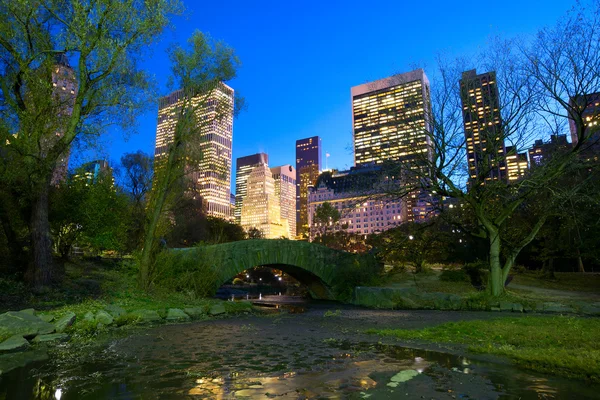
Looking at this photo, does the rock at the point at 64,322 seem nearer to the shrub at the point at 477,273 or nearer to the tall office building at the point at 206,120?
the tall office building at the point at 206,120

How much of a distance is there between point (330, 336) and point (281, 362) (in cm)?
317

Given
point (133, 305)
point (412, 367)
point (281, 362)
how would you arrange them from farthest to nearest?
point (133, 305) → point (281, 362) → point (412, 367)

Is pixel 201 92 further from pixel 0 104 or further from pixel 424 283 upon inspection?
pixel 424 283

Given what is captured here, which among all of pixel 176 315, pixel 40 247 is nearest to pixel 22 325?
pixel 176 315

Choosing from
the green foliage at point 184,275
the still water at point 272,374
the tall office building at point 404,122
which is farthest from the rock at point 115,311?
the tall office building at point 404,122

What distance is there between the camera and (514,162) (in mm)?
21094

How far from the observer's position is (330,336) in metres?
8.83

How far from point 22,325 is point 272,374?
640 centimetres

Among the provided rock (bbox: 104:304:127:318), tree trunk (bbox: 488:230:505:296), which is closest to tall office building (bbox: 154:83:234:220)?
rock (bbox: 104:304:127:318)

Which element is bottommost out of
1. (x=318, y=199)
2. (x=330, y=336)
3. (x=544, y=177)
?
(x=330, y=336)

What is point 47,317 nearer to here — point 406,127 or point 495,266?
point 406,127

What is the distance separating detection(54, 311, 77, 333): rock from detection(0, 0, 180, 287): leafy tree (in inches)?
218

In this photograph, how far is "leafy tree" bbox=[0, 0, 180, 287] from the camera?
44.4ft

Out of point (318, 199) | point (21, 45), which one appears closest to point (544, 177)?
point (21, 45)
